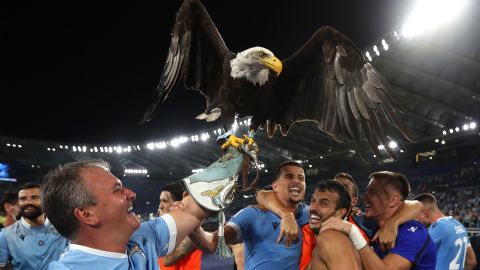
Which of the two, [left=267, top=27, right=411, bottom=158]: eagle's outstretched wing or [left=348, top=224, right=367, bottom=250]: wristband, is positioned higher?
[left=267, top=27, right=411, bottom=158]: eagle's outstretched wing

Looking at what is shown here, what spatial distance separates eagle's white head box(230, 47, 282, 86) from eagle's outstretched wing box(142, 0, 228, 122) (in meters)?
0.41

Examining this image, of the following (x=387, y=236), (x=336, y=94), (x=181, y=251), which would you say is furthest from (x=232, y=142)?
(x=336, y=94)

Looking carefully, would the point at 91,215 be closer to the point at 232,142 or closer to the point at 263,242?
the point at 232,142

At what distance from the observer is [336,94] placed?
13.6 ft

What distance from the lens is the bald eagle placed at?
3.77 m

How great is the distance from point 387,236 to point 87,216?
72.9 inches

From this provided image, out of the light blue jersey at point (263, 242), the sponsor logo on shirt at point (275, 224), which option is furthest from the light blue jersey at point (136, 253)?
the sponsor logo on shirt at point (275, 224)

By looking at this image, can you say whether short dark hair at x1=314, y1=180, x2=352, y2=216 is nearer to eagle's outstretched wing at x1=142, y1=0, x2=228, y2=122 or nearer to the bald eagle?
the bald eagle

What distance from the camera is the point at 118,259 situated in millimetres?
1734

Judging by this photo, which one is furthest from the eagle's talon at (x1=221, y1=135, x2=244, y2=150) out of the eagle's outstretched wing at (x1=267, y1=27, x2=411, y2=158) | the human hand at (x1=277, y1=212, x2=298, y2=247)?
the eagle's outstretched wing at (x1=267, y1=27, x2=411, y2=158)

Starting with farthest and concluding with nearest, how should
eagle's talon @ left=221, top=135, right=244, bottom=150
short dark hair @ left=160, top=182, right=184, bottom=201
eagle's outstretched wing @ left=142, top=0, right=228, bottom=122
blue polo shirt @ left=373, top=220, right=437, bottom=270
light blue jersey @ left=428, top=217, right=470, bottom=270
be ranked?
light blue jersey @ left=428, top=217, right=470, bottom=270 → eagle's outstretched wing @ left=142, top=0, right=228, bottom=122 → short dark hair @ left=160, top=182, right=184, bottom=201 → blue polo shirt @ left=373, top=220, right=437, bottom=270 → eagle's talon @ left=221, top=135, right=244, bottom=150

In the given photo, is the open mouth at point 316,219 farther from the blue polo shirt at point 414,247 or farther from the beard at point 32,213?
the beard at point 32,213

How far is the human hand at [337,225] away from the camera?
7.91 feet

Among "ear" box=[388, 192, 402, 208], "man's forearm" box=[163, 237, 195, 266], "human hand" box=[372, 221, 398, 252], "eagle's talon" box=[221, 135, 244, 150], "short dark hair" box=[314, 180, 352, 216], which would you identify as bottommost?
"human hand" box=[372, 221, 398, 252]
